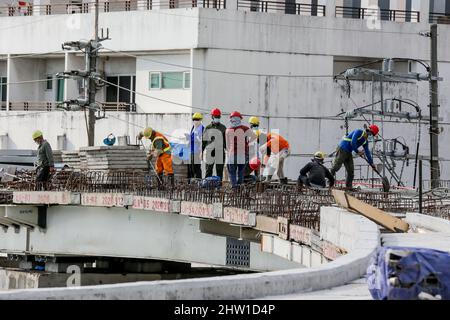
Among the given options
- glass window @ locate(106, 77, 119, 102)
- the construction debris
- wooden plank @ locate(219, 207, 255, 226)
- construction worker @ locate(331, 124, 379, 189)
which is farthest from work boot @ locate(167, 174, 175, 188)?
glass window @ locate(106, 77, 119, 102)

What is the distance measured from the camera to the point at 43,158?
2738 centimetres

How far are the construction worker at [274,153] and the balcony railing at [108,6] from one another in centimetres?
1843

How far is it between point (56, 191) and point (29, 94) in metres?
25.8

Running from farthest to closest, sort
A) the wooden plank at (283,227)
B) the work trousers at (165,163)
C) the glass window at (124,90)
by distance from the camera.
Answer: the glass window at (124,90), the work trousers at (165,163), the wooden plank at (283,227)

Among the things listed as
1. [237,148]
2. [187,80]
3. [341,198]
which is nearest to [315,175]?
[237,148]

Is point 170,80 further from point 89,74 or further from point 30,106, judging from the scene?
point 89,74

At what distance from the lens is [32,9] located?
54.2 metres

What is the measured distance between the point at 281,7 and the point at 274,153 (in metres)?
22.1

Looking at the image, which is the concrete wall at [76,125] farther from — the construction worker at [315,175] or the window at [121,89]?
the construction worker at [315,175]


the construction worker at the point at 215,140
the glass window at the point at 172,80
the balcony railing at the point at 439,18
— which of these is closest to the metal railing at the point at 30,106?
the glass window at the point at 172,80

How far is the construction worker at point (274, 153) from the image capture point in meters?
27.2

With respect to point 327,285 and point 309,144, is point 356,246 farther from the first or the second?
point 309,144

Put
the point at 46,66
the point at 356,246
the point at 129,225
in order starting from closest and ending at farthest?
the point at 356,246
the point at 129,225
the point at 46,66
